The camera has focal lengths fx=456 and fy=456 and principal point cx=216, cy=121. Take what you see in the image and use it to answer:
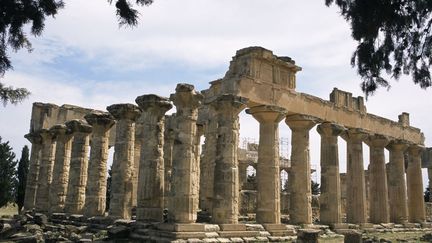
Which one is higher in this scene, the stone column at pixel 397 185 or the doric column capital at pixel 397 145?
the doric column capital at pixel 397 145

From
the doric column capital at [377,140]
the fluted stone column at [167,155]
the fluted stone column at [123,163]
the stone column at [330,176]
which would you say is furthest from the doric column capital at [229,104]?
the doric column capital at [377,140]

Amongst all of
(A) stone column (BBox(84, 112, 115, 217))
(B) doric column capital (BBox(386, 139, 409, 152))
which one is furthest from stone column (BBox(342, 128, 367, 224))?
(A) stone column (BBox(84, 112, 115, 217))

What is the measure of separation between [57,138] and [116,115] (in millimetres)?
7771

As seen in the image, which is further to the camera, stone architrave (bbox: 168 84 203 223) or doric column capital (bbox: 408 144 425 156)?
doric column capital (bbox: 408 144 425 156)

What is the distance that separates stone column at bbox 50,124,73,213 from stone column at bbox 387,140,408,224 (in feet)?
71.2

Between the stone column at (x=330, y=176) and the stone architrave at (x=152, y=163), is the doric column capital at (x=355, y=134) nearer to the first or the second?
the stone column at (x=330, y=176)

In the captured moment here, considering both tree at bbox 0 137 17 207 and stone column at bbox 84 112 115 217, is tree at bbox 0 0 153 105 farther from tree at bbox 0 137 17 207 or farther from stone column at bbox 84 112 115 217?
tree at bbox 0 137 17 207

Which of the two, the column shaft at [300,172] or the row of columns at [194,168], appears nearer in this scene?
the row of columns at [194,168]

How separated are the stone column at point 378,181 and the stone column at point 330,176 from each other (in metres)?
4.91

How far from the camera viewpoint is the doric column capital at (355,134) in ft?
91.3

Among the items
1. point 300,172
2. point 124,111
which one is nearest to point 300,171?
point 300,172

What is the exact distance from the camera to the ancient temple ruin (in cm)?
1927

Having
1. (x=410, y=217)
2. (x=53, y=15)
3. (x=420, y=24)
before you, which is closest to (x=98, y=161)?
(x=53, y=15)

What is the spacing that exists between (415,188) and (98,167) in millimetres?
22330
